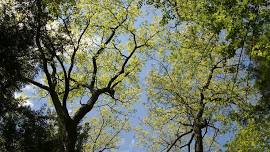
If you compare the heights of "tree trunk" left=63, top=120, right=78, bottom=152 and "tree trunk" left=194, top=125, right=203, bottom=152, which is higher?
"tree trunk" left=194, top=125, right=203, bottom=152

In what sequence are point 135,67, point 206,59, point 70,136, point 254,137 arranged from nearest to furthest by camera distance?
point 254,137
point 70,136
point 206,59
point 135,67

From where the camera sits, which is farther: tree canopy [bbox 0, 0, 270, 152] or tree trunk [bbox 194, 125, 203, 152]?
tree trunk [bbox 194, 125, 203, 152]

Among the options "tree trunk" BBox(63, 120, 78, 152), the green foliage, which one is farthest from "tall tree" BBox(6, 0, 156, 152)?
the green foliage

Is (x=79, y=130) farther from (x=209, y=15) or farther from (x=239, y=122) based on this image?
(x=209, y=15)

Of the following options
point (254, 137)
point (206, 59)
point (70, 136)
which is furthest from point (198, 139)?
point (70, 136)

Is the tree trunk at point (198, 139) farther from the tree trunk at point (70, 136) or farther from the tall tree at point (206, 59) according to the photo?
the tree trunk at point (70, 136)

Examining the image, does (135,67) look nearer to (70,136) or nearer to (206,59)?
(206,59)

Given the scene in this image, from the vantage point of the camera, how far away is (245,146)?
78.6ft

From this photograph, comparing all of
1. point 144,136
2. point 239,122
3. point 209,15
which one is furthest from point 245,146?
point 144,136

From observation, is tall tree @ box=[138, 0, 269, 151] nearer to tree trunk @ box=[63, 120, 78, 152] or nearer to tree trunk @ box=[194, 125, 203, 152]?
tree trunk @ box=[194, 125, 203, 152]

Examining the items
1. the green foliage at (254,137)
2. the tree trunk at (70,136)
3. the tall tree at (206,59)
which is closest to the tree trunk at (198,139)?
the tall tree at (206,59)

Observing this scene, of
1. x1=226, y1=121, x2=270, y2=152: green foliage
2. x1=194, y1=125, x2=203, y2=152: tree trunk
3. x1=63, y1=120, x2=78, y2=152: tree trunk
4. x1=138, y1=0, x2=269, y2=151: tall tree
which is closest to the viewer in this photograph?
x1=138, y1=0, x2=269, y2=151: tall tree

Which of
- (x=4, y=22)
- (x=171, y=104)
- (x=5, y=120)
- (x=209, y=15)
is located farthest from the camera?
(x=171, y=104)

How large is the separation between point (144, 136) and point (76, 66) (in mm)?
15996
